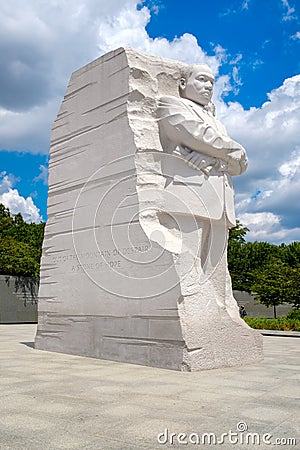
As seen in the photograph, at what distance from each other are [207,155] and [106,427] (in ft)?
15.0

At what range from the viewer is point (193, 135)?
272 inches

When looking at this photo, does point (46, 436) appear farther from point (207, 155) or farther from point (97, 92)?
point (97, 92)

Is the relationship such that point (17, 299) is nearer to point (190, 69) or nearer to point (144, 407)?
point (190, 69)

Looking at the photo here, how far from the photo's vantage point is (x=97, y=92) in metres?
7.84

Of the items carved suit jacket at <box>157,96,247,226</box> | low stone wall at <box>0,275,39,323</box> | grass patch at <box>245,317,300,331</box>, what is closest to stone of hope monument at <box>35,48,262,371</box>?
carved suit jacket at <box>157,96,247,226</box>

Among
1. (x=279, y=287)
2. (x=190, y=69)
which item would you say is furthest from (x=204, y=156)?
(x=279, y=287)

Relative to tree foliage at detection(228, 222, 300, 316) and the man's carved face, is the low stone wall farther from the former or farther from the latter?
the man's carved face

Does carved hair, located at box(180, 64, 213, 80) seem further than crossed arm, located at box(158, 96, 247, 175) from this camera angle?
Yes

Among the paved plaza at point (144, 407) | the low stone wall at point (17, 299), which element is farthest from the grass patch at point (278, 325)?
the paved plaza at point (144, 407)

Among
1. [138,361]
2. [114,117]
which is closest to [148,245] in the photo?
[138,361]

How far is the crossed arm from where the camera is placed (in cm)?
692

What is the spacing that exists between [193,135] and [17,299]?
14.6 metres

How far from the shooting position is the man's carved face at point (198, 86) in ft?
24.5

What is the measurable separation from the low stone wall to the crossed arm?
1381 centimetres
